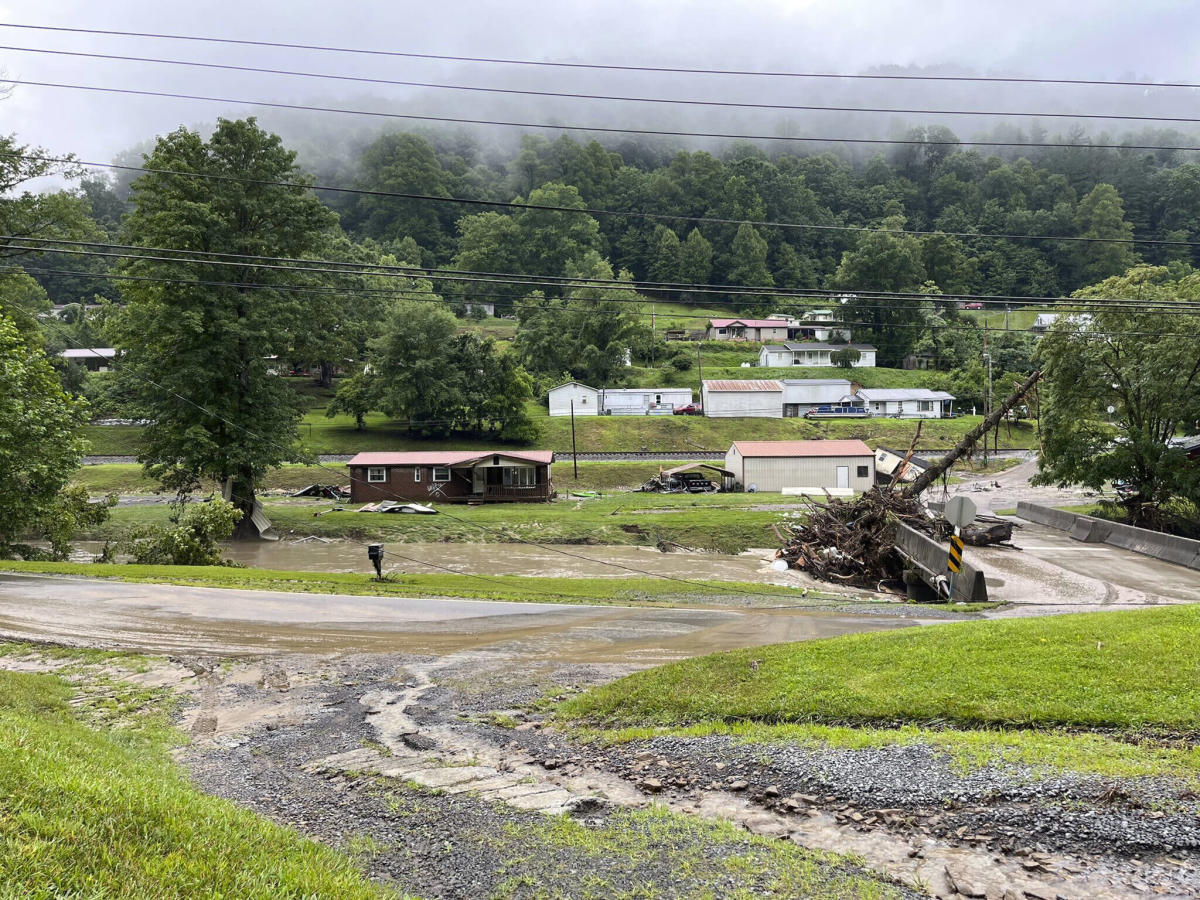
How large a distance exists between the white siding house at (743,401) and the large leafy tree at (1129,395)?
1726 inches

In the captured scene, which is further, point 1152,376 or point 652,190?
point 652,190

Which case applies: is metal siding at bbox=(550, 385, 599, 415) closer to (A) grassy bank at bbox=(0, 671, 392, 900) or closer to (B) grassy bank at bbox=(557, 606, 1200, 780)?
(B) grassy bank at bbox=(557, 606, 1200, 780)

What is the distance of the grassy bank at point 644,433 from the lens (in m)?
70.9

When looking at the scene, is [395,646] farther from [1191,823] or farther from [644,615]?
[1191,823]

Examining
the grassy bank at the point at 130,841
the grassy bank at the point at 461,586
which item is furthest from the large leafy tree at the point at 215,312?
the grassy bank at the point at 130,841

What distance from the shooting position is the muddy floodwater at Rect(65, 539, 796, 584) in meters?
31.2

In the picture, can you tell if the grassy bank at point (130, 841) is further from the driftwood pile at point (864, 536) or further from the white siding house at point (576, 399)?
the white siding house at point (576, 399)

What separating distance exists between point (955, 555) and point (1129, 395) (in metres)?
24.7

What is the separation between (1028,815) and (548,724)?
17.4 feet

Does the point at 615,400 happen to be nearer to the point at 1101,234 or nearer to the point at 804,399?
the point at 804,399

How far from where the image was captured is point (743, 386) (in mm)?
84250

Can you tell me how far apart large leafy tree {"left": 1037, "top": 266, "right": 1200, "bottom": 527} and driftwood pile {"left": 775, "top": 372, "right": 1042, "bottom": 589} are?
6.00 m

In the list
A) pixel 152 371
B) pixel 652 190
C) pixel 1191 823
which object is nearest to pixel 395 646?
pixel 1191 823

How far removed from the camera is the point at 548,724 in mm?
9570
